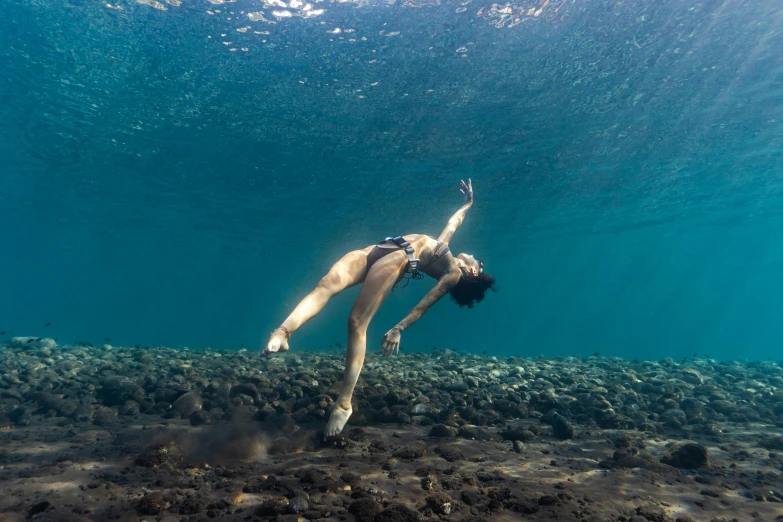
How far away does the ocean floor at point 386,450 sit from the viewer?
3121 millimetres

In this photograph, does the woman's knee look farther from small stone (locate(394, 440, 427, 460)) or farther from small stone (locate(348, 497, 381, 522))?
small stone (locate(348, 497, 381, 522))

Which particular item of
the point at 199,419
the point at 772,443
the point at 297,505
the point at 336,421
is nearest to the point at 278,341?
the point at 336,421

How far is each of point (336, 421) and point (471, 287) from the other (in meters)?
2.59

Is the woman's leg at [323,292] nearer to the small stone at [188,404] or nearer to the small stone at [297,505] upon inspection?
the small stone at [297,505]

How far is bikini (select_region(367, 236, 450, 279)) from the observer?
5098 mm

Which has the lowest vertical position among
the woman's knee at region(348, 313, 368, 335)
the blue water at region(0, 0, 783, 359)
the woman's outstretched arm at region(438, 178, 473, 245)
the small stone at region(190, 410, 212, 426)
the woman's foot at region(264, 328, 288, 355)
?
the small stone at region(190, 410, 212, 426)

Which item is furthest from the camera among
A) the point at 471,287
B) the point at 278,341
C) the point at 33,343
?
the point at 33,343

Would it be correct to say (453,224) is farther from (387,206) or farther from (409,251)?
(387,206)

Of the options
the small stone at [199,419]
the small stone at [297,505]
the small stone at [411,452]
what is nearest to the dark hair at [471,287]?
the small stone at [411,452]

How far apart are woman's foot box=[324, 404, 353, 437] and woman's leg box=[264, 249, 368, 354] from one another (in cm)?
97

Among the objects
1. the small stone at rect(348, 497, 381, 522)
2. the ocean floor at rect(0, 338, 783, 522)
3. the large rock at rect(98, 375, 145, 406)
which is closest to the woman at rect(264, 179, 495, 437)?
the ocean floor at rect(0, 338, 783, 522)

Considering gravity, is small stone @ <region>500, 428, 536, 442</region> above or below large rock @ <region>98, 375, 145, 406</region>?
above

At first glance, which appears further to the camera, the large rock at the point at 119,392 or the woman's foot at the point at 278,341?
the large rock at the point at 119,392

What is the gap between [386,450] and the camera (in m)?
4.51
